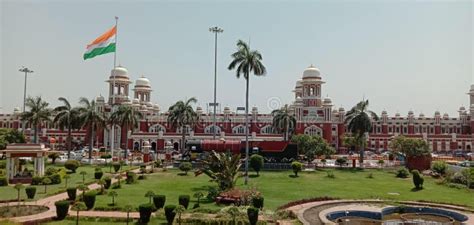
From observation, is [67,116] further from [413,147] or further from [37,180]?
[413,147]

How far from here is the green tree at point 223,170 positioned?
2539 cm

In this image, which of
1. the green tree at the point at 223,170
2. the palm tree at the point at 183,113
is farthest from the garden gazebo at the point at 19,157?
the palm tree at the point at 183,113

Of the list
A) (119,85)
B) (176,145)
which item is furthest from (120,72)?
(176,145)

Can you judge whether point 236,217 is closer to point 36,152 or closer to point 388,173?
point 36,152

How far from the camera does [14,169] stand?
104 ft

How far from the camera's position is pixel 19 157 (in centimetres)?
3181

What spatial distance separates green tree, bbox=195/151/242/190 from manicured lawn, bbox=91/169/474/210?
227cm

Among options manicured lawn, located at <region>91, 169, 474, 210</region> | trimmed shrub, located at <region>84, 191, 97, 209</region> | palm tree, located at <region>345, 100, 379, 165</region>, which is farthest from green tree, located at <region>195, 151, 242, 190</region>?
palm tree, located at <region>345, 100, 379, 165</region>

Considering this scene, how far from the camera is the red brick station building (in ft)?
241

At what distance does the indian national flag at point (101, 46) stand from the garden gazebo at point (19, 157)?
1293 centimetres

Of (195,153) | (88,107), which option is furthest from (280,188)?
(88,107)

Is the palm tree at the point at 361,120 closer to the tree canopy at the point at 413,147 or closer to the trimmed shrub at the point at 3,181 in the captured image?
the tree canopy at the point at 413,147

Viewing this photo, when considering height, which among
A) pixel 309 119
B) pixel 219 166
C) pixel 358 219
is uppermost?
pixel 309 119

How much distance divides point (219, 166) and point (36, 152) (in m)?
15.4
